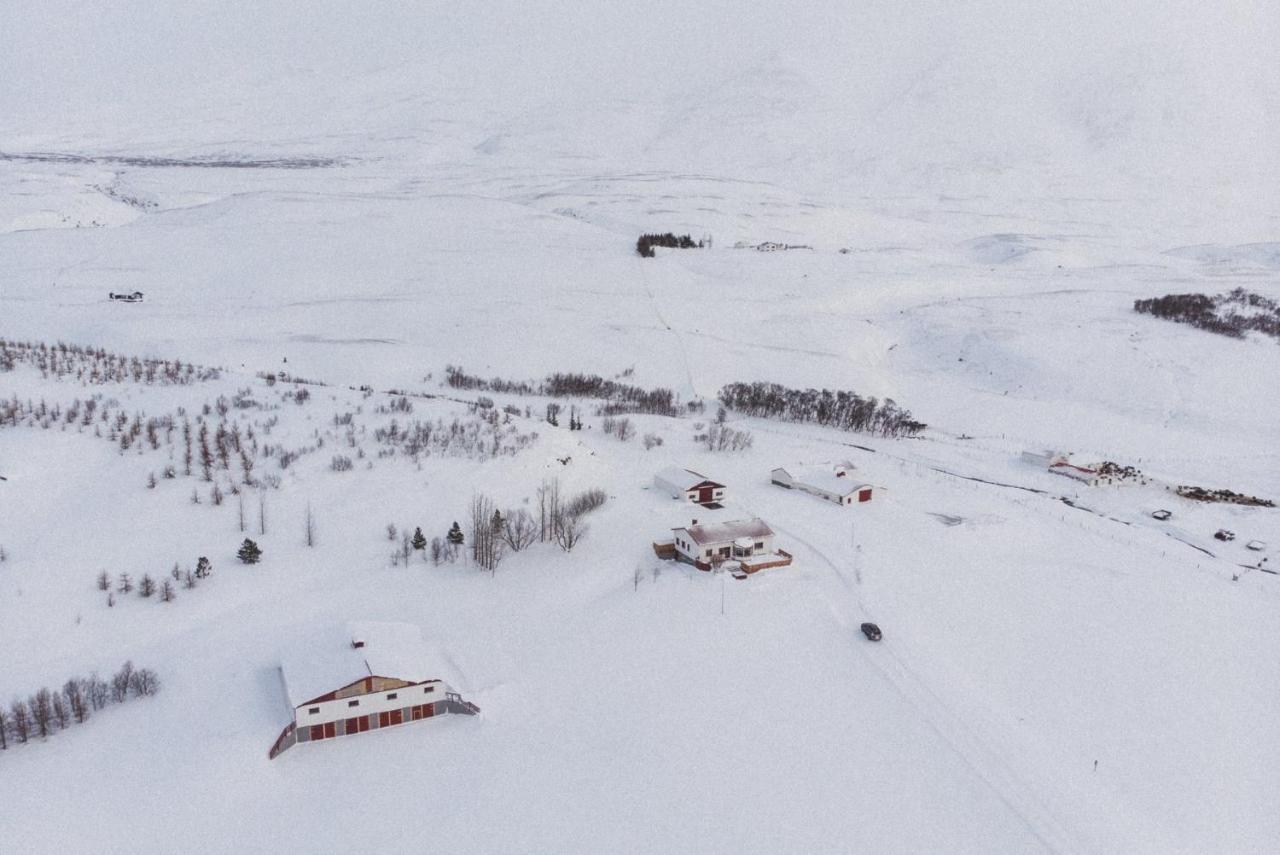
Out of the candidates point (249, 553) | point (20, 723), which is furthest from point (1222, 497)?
point (20, 723)

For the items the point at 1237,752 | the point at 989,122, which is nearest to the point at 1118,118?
the point at 989,122

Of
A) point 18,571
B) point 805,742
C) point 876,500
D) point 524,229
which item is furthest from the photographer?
point 524,229

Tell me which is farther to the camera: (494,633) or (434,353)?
(434,353)

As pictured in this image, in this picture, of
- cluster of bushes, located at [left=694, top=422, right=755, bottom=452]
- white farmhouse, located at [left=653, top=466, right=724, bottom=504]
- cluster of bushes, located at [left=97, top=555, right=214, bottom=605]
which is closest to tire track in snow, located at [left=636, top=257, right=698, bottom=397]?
cluster of bushes, located at [left=694, top=422, right=755, bottom=452]

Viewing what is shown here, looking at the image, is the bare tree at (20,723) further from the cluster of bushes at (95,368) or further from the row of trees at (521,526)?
the cluster of bushes at (95,368)

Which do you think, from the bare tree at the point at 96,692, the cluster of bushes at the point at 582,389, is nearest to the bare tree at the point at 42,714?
the bare tree at the point at 96,692

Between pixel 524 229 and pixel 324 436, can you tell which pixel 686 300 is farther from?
pixel 324 436

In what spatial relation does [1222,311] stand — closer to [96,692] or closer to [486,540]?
[486,540]
